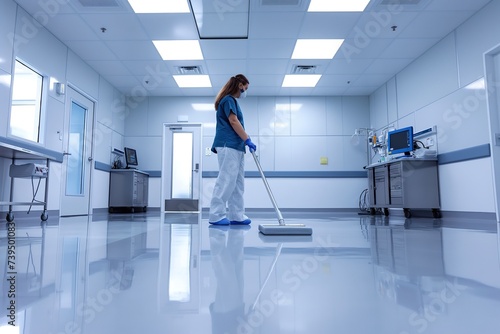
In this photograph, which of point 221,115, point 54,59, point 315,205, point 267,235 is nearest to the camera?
point 267,235

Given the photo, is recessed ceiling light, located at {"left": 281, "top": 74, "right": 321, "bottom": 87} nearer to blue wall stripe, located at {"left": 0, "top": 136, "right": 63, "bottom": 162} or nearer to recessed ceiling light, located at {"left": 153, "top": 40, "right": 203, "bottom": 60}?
recessed ceiling light, located at {"left": 153, "top": 40, "right": 203, "bottom": 60}

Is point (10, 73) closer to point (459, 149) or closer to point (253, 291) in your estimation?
point (253, 291)

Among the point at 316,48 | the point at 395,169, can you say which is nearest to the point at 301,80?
the point at 316,48

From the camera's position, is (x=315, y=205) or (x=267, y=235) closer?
(x=267, y=235)

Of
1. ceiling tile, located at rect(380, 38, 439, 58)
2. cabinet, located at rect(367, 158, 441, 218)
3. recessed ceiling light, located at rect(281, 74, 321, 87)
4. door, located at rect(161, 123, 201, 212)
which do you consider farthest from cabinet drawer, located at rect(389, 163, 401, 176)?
door, located at rect(161, 123, 201, 212)

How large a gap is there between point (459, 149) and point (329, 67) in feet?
9.18

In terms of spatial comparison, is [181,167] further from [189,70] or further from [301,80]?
[301,80]

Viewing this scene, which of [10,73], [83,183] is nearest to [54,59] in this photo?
[10,73]

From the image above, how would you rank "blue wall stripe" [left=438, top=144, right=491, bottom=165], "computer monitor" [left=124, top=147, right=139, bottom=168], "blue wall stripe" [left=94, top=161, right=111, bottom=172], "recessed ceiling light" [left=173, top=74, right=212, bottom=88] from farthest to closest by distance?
"computer monitor" [left=124, top=147, right=139, bottom=168] → "recessed ceiling light" [left=173, top=74, right=212, bottom=88] → "blue wall stripe" [left=94, top=161, right=111, bottom=172] → "blue wall stripe" [left=438, top=144, right=491, bottom=165]

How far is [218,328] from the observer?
497 mm

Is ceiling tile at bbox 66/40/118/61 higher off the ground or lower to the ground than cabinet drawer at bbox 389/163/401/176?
higher

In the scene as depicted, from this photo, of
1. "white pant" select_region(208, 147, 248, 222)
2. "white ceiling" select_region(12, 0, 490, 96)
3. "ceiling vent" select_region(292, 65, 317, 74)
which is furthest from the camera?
"ceiling vent" select_region(292, 65, 317, 74)

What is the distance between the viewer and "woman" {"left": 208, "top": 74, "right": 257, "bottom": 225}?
9.53 ft

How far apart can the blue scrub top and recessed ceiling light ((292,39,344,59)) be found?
9.79 ft
